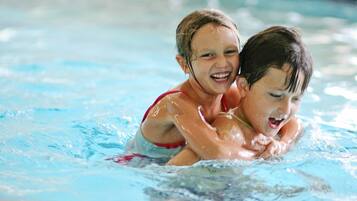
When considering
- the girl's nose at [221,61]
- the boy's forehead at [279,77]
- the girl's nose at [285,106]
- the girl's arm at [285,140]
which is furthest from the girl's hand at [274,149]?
the girl's nose at [221,61]

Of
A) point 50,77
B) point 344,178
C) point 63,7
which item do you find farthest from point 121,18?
point 344,178

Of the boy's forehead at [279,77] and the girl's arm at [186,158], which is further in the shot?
the girl's arm at [186,158]

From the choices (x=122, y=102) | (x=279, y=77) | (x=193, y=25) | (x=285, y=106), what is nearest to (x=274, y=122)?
(x=285, y=106)

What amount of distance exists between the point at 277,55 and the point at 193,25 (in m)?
0.44

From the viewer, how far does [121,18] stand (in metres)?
9.59

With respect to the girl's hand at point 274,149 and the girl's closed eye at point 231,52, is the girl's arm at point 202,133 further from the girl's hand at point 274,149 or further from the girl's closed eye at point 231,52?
the girl's closed eye at point 231,52

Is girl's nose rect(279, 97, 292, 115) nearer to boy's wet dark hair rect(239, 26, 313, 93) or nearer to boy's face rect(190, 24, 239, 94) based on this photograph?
boy's wet dark hair rect(239, 26, 313, 93)

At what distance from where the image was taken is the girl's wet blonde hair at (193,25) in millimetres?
3420

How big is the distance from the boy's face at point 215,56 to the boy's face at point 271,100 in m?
0.15

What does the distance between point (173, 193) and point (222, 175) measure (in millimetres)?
267

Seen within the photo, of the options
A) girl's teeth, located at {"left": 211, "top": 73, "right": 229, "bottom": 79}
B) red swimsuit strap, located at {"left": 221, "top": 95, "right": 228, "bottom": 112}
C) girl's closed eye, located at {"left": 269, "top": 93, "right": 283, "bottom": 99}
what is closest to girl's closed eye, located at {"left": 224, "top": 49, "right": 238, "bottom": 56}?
girl's teeth, located at {"left": 211, "top": 73, "right": 229, "bottom": 79}

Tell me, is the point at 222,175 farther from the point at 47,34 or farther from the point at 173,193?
the point at 47,34

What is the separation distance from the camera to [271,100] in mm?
3381

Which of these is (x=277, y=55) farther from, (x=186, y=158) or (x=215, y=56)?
(x=186, y=158)
